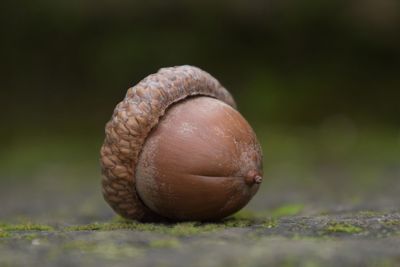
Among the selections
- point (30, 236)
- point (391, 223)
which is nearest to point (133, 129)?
point (30, 236)

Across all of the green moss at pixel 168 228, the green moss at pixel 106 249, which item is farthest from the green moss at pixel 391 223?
the green moss at pixel 106 249

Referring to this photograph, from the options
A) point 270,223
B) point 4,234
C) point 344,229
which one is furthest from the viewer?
point 270,223

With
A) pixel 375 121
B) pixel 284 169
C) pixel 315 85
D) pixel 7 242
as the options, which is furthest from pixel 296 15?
pixel 7 242

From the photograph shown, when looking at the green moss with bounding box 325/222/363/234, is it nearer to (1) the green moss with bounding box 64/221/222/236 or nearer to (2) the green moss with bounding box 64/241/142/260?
(1) the green moss with bounding box 64/221/222/236

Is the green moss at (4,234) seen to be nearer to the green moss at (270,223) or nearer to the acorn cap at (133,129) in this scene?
the acorn cap at (133,129)

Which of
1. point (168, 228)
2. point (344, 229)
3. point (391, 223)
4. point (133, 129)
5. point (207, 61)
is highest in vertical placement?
point (207, 61)

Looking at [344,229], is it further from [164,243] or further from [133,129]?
[133,129]
